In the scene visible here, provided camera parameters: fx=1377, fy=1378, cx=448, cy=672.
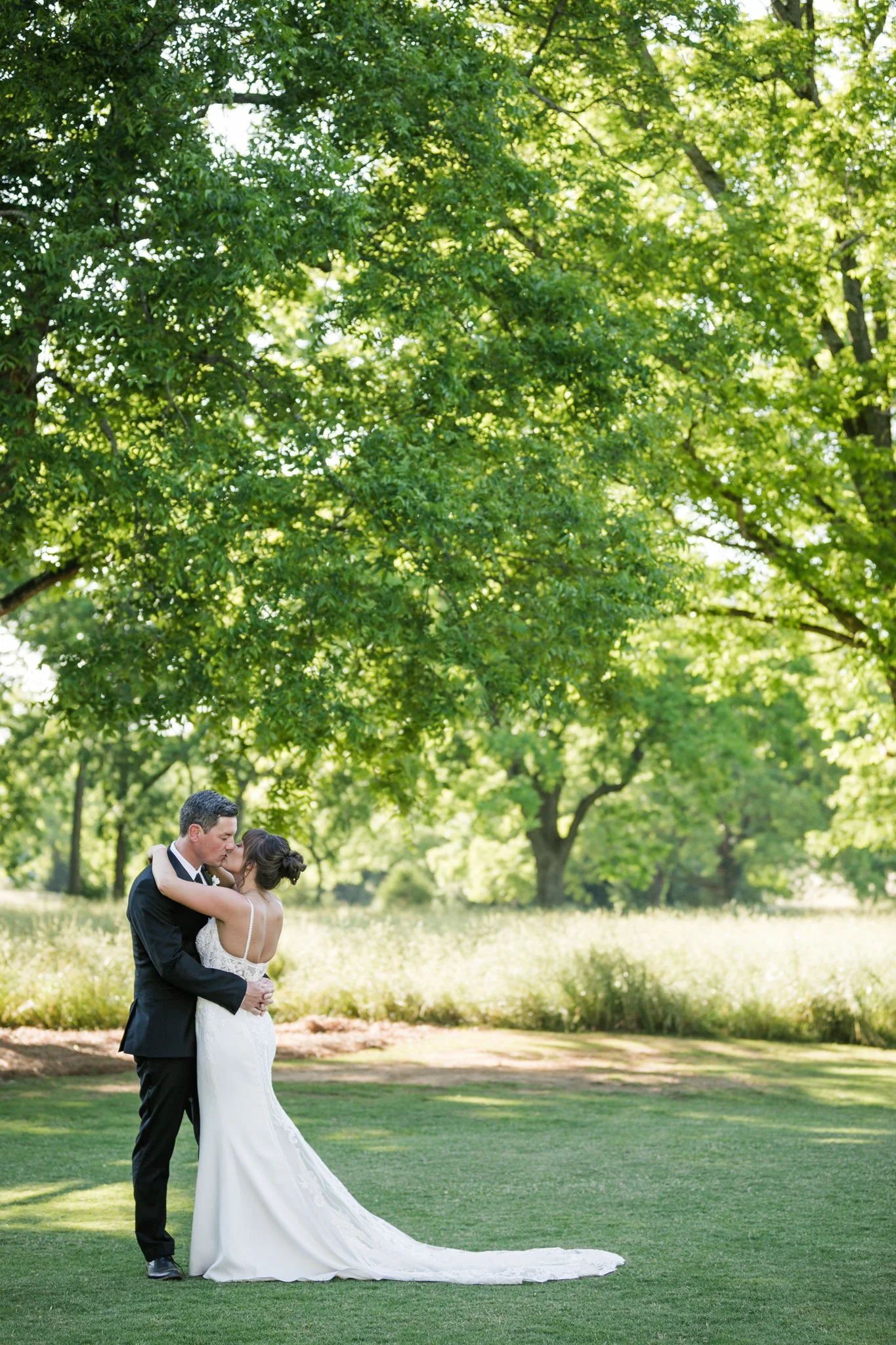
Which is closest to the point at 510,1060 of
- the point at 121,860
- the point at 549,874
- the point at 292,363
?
the point at 292,363

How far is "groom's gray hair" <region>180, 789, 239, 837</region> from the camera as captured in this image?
628cm

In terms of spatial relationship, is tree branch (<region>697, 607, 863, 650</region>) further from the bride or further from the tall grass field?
the bride

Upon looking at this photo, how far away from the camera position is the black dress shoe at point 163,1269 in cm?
607

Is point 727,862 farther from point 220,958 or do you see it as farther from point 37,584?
point 220,958

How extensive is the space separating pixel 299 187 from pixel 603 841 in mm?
30615

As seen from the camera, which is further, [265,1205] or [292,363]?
[292,363]

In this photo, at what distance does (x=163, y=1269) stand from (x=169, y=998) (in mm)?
1168

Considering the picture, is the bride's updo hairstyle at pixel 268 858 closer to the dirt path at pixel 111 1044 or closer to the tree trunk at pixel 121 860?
the dirt path at pixel 111 1044

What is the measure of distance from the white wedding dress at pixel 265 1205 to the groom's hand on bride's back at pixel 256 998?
0.04 metres

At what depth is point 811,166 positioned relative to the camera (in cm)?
1772

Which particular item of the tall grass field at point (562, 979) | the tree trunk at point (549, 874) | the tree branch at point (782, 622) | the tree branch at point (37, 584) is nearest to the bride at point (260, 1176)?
the tree branch at point (37, 584)

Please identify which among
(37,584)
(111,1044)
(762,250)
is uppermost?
(762,250)

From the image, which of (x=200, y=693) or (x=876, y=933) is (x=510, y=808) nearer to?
(x=876, y=933)

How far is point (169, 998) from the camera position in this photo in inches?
249
